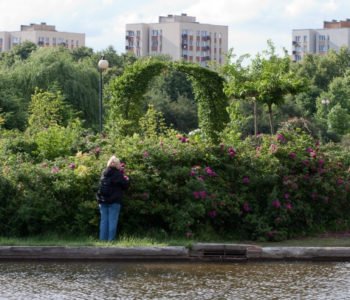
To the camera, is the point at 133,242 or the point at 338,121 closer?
the point at 133,242

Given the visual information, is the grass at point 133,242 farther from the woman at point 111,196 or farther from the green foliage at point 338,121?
the green foliage at point 338,121

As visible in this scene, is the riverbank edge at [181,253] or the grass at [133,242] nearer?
the riverbank edge at [181,253]

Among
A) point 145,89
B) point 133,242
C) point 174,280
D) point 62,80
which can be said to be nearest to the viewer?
point 174,280

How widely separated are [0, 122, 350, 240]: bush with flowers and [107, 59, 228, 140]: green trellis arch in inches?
315

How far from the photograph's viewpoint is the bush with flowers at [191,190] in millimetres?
16547

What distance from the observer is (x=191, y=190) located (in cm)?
1672

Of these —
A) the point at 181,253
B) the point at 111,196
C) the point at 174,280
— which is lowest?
the point at 174,280

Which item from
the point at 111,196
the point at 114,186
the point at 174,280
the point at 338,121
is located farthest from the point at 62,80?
the point at 174,280

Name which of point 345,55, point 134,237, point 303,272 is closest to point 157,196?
point 134,237

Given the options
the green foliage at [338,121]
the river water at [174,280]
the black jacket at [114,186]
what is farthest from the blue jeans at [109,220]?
Result: the green foliage at [338,121]

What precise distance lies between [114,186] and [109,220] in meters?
0.60

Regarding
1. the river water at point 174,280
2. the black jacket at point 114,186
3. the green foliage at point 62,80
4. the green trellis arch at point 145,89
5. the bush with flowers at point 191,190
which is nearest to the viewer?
the river water at point 174,280

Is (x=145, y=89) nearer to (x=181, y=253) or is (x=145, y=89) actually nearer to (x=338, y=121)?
(x=181, y=253)

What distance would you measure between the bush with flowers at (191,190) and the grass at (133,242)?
32cm
